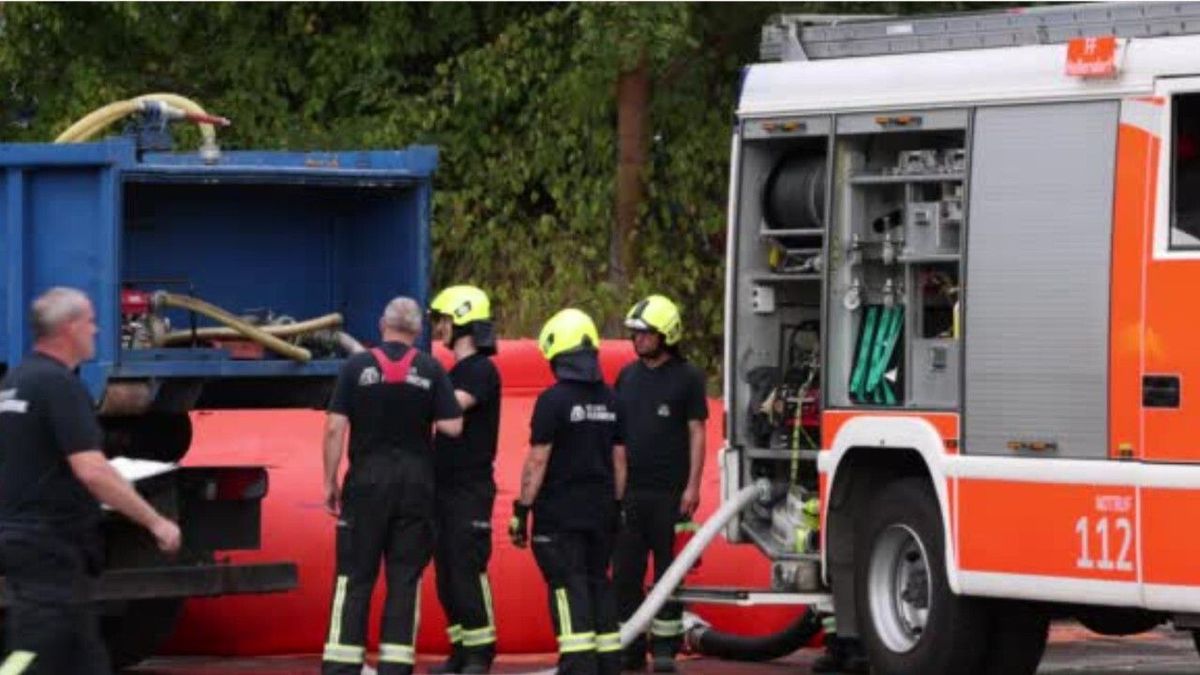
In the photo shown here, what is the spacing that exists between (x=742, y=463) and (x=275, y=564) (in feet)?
8.16

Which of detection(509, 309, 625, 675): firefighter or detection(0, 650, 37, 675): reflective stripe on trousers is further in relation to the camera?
detection(509, 309, 625, 675): firefighter

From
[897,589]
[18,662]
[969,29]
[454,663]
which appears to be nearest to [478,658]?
[454,663]

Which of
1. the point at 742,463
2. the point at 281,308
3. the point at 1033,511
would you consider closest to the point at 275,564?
the point at 281,308

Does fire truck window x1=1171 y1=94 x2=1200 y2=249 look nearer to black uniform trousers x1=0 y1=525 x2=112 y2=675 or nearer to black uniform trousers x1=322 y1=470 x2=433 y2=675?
black uniform trousers x1=322 y1=470 x2=433 y2=675

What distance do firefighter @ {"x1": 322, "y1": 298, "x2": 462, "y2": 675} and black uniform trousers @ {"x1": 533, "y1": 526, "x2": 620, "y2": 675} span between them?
24.1 inches

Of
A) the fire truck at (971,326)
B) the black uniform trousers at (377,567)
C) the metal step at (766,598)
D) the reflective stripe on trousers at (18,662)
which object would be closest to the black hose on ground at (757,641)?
the metal step at (766,598)

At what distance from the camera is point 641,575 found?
53.8ft

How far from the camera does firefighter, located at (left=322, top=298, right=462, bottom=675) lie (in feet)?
47.1

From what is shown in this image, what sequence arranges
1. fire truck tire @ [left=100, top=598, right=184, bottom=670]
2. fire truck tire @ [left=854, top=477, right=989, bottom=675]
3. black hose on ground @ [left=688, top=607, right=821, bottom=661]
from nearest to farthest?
fire truck tire @ [left=854, top=477, right=989, bottom=675] < fire truck tire @ [left=100, top=598, right=184, bottom=670] < black hose on ground @ [left=688, top=607, right=821, bottom=661]

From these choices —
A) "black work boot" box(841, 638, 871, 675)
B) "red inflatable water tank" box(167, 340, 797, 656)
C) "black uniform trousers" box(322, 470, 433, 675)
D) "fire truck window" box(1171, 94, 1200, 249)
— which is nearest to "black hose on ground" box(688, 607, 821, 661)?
"black work boot" box(841, 638, 871, 675)

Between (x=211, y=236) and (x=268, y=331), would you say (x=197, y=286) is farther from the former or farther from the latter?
(x=268, y=331)

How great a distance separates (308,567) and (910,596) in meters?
3.35

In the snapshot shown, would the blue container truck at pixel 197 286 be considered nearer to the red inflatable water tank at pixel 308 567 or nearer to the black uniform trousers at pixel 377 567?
the black uniform trousers at pixel 377 567

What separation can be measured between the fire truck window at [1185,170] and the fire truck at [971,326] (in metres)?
0.01
